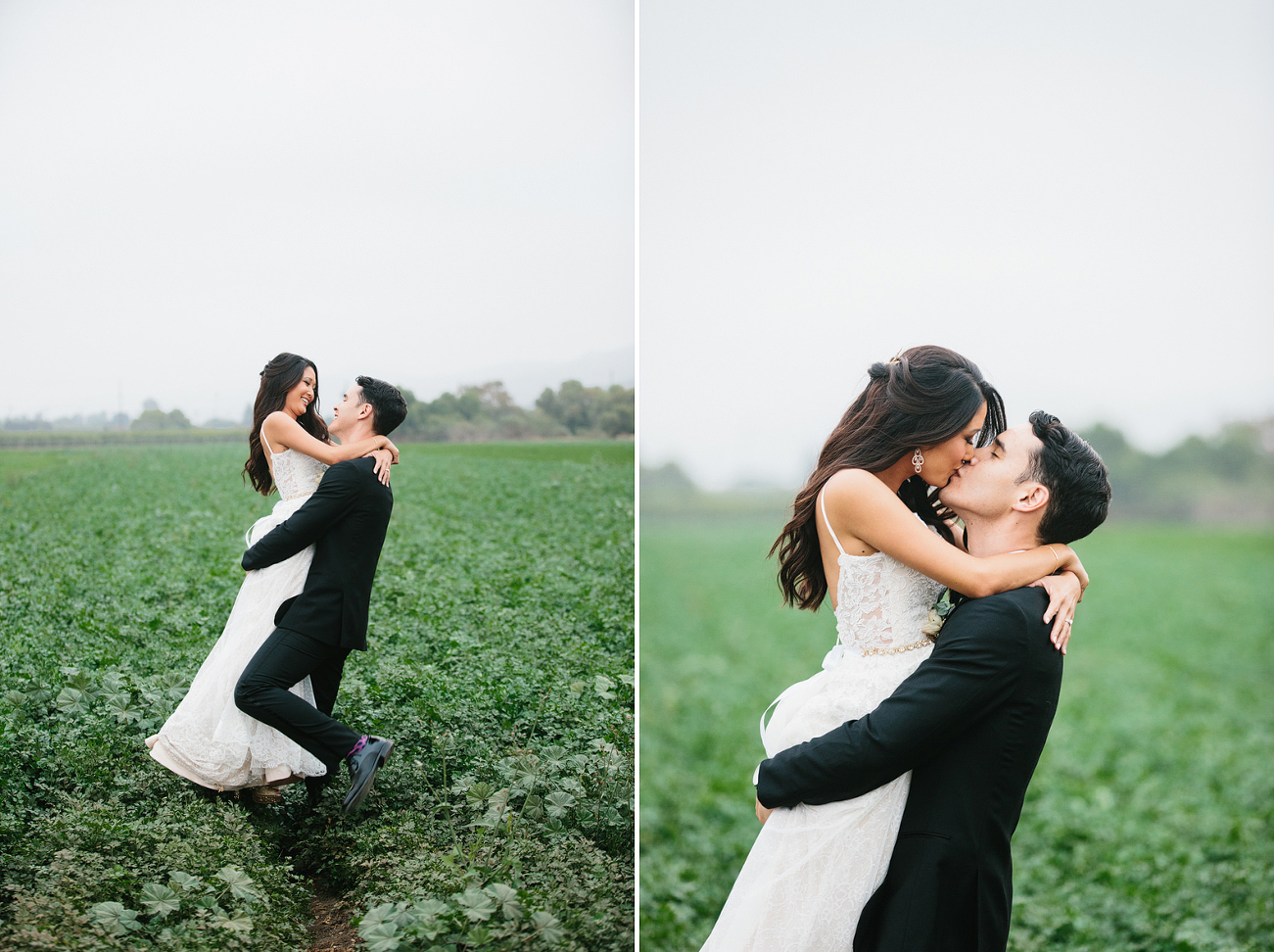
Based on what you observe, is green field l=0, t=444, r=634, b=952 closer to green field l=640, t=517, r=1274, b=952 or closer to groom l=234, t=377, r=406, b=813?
groom l=234, t=377, r=406, b=813

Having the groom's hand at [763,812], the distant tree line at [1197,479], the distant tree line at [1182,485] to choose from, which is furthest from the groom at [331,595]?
the distant tree line at [1197,479]

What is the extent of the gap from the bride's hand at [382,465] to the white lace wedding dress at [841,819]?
1.54 metres

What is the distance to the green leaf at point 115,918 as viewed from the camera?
2.53 meters

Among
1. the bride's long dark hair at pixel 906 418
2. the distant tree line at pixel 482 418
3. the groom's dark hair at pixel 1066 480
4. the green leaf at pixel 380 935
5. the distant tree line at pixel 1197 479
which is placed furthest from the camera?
the distant tree line at pixel 1197 479

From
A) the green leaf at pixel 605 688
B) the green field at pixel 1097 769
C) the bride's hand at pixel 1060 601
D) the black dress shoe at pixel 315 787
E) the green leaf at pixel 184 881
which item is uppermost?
the bride's hand at pixel 1060 601

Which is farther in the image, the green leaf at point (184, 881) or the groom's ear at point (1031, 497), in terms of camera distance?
the green leaf at point (184, 881)

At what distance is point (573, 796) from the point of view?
335cm

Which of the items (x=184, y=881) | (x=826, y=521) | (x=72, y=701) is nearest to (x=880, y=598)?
(x=826, y=521)

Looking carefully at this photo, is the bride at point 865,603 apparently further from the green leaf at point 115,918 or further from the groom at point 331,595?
the green leaf at point 115,918

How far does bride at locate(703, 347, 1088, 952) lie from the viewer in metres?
2.08

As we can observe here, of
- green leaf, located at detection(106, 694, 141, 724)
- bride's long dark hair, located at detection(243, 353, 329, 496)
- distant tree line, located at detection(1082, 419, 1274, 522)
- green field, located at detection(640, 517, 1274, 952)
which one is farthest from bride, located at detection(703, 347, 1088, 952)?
distant tree line, located at detection(1082, 419, 1274, 522)

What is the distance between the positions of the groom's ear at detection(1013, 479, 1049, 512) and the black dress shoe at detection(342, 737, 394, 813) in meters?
2.14

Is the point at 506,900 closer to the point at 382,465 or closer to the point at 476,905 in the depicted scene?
the point at 476,905

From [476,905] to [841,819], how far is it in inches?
46.7
